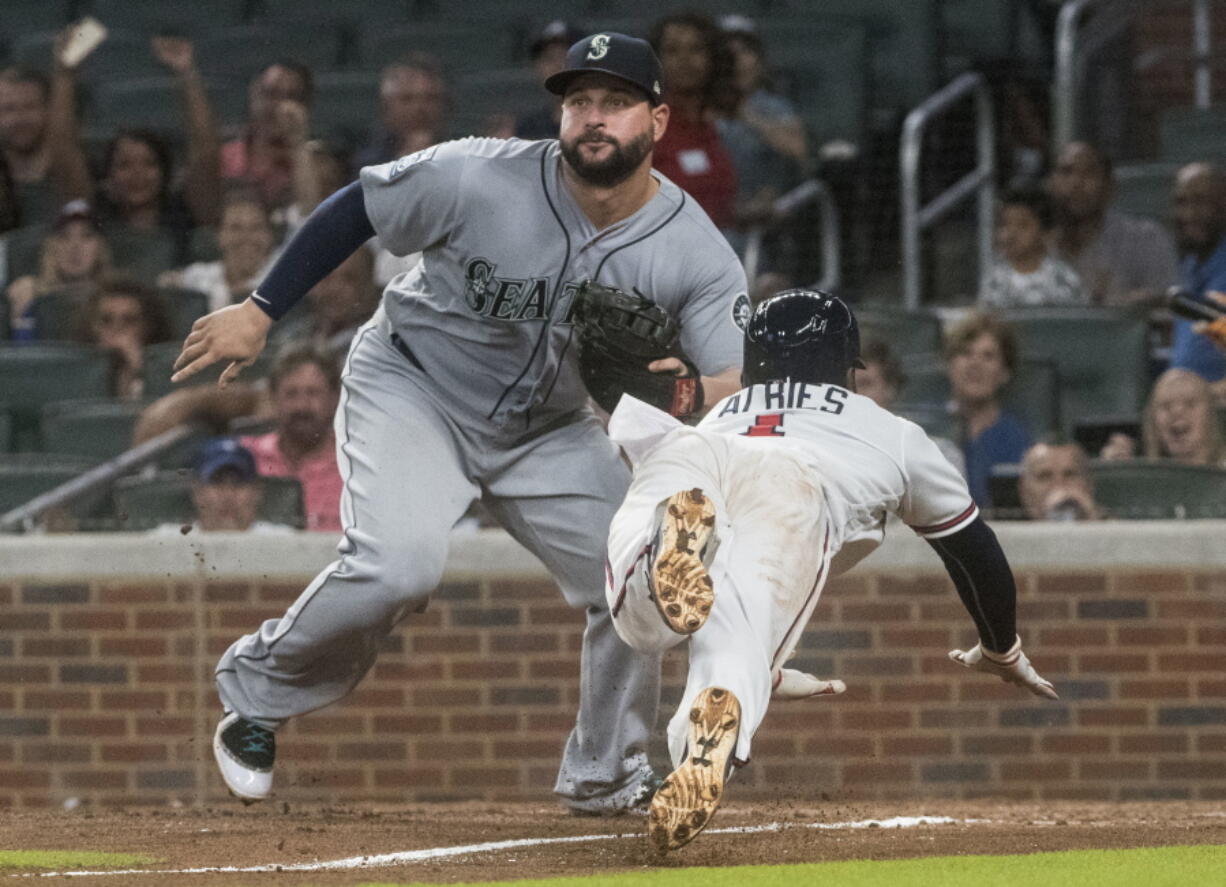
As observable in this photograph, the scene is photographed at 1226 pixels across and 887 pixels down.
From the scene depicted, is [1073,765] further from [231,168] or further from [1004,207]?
[231,168]

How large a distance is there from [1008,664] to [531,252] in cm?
137

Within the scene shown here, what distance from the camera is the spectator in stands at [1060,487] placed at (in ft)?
21.4

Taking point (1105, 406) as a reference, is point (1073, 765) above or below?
below

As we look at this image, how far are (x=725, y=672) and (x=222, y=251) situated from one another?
4.98m

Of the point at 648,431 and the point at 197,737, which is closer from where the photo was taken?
the point at 648,431

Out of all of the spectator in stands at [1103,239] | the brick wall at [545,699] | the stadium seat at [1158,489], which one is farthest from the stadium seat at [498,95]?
the stadium seat at [1158,489]

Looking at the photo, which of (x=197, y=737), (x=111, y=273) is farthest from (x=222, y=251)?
(x=197, y=737)

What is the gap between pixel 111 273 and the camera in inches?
336

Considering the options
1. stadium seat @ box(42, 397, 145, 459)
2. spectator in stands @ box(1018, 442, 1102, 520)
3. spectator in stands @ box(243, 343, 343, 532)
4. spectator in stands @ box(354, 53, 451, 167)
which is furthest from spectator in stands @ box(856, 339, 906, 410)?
stadium seat @ box(42, 397, 145, 459)

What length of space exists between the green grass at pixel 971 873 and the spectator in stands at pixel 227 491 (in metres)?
2.70

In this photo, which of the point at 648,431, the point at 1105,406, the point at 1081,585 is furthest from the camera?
the point at 1105,406

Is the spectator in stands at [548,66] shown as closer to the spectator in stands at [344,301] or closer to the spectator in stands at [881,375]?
the spectator in stands at [344,301]

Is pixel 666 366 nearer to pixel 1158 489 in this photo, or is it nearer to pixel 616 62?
pixel 616 62

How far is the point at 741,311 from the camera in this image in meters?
4.81
